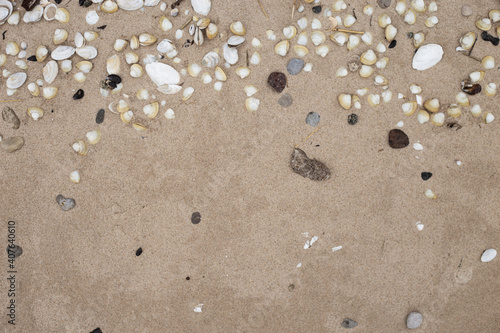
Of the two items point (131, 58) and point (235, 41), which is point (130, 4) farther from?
point (235, 41)

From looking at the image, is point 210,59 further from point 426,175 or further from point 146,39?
point 426,175

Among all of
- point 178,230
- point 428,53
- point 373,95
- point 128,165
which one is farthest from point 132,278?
point 428,53

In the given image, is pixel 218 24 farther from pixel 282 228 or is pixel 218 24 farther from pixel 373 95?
pixel 282 228

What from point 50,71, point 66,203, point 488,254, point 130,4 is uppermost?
point 130,4

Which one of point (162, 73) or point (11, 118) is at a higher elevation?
point (162, 73)

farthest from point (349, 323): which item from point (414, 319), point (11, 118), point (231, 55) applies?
point (11, 118)
